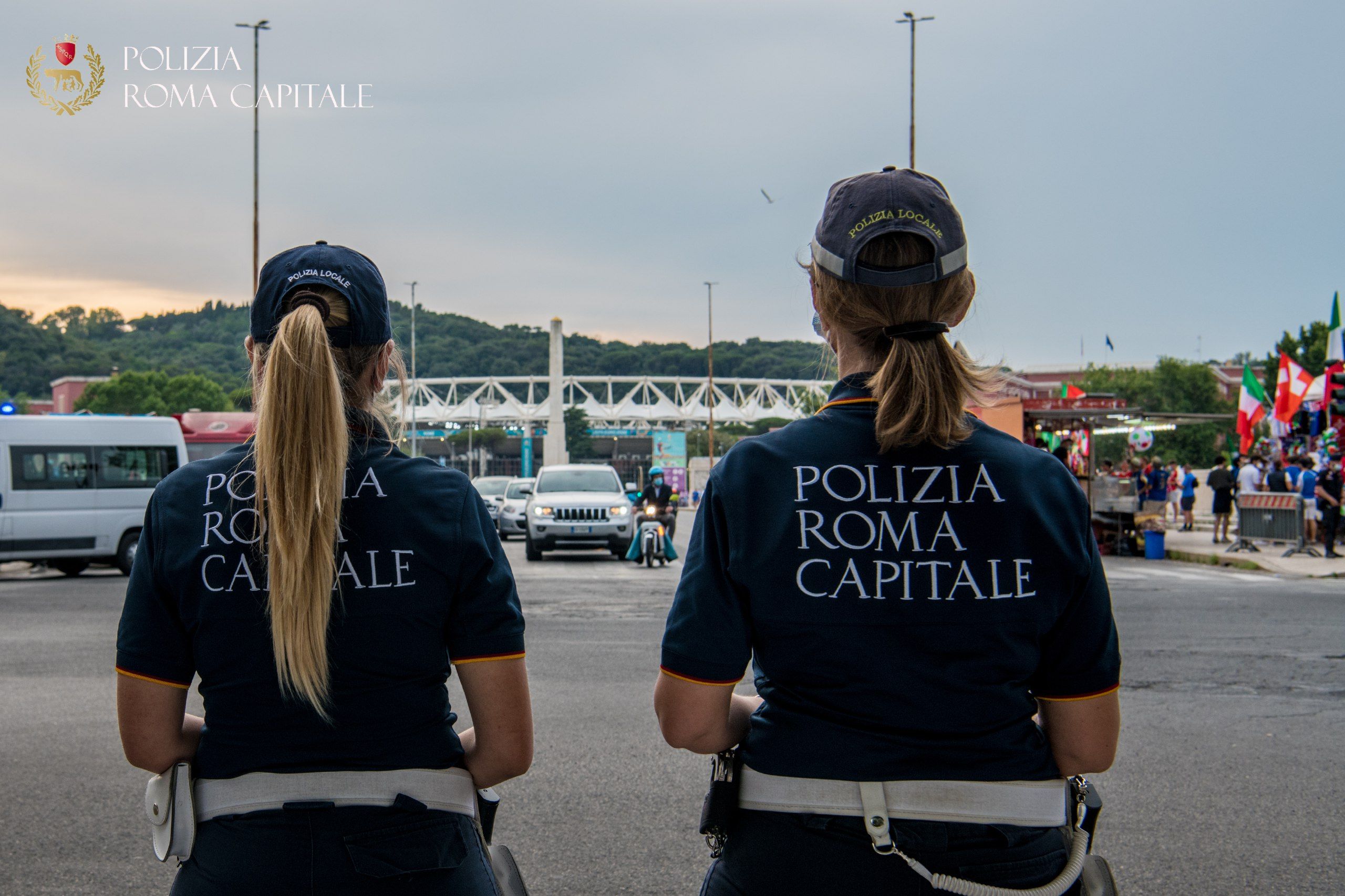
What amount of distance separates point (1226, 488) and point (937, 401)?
2455cm

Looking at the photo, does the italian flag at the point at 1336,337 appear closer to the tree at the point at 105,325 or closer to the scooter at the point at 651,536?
the scooter at the point at 651,536

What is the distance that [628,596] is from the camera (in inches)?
530

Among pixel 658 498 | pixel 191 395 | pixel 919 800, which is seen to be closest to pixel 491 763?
pixel 919 800

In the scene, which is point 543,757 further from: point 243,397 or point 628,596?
point 628,596

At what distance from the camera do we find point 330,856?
1.66 m

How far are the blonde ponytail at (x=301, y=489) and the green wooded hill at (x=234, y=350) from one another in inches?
1238

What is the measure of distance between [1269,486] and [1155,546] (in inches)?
116

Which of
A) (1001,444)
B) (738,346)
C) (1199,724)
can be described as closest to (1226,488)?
(1199,724)

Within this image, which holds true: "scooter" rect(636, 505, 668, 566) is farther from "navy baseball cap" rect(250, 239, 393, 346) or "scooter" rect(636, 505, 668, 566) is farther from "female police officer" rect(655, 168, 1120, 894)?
"female police officer" rect(655, 168, 1120, 894)

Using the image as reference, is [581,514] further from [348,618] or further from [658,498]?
[348,618]

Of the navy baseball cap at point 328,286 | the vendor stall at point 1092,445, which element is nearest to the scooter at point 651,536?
the vendor stall at point 1092,445

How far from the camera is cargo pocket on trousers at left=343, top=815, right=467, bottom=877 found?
5.40 feet

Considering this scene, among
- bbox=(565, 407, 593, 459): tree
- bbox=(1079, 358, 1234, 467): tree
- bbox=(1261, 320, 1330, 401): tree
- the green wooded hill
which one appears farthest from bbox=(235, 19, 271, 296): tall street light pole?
bbox=(565, 407, 593, 459): tree

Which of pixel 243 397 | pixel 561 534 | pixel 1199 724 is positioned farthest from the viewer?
pixel 561 534
